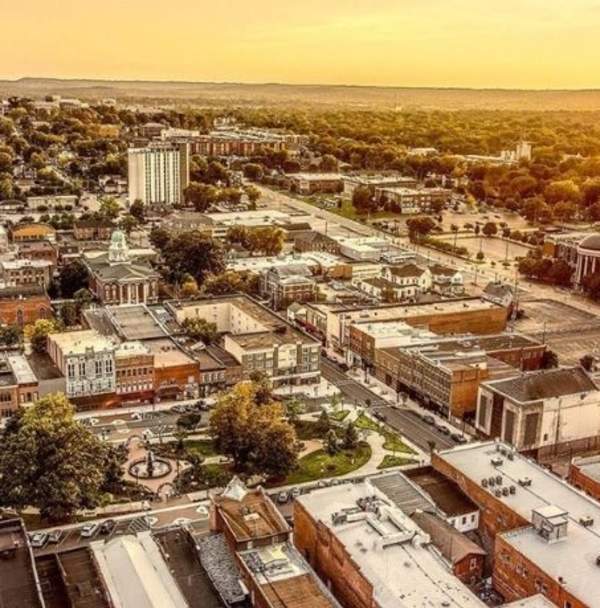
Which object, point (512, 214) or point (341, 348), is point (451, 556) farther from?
point (512, 214)

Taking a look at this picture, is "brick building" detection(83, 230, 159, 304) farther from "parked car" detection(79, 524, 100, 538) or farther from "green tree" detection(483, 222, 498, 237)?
"green tree" detection(483, 222, 498, 237)

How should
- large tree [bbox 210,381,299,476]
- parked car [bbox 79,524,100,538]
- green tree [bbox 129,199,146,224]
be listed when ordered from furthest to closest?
green tree [bbox 129,199,146,224] < large tree [bbox 210,381,299,476] < parked car [bbox 79,524,100,538]

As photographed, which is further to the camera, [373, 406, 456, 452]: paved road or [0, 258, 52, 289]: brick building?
[0, 258, 52, 289]: brick building

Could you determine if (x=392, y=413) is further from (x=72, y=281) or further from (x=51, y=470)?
(x=72, y=281)

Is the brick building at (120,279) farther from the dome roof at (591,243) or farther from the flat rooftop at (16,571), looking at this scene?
the dome roof at (591,243)

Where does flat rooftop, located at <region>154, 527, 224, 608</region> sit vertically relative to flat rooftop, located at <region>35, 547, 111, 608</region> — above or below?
below

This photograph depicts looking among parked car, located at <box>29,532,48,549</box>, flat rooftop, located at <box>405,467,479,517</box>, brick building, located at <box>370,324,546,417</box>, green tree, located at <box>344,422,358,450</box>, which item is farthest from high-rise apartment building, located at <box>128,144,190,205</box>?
flat rooftop, located at <box>405,467,479,517</box>

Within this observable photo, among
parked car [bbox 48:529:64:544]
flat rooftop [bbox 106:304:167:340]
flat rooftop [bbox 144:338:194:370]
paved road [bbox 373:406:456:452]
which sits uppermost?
flat rooftop [bbox 106:304:167:340]

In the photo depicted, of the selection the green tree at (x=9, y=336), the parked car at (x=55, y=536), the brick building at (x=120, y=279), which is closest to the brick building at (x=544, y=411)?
the parked car at (x=55, y=536)
